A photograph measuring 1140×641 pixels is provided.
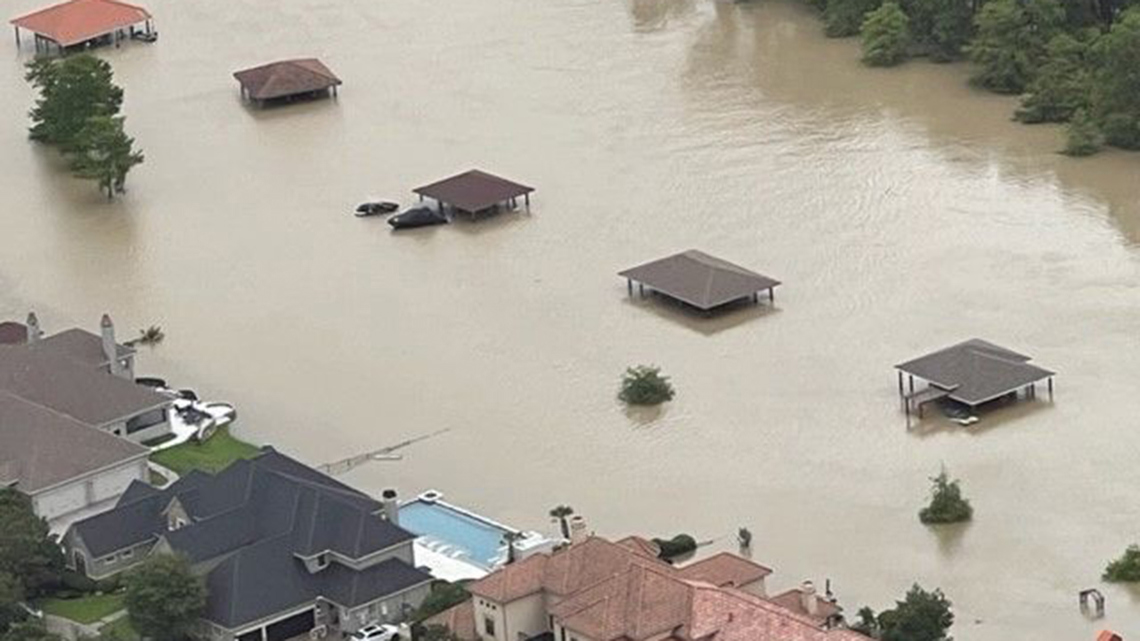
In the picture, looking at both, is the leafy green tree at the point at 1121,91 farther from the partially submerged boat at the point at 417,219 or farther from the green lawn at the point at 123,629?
the green lawn at the point at 123,629

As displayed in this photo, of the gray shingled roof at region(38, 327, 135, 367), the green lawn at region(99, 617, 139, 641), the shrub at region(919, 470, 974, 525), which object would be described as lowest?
the shrub at region(919, 470, 974, 525)

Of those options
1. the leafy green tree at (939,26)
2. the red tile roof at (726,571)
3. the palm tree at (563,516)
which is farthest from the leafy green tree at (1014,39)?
the red tile roof at (726,571)

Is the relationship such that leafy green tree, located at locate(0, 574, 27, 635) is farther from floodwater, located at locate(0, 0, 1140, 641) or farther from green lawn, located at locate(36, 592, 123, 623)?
floodwater, located at locate(0, 0, 1140, 641)

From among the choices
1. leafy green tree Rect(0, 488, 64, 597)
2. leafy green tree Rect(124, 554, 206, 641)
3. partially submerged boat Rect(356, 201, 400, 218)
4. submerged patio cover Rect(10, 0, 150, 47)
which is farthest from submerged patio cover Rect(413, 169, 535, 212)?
leafy green tree Rect(124, 554, 206, 641)

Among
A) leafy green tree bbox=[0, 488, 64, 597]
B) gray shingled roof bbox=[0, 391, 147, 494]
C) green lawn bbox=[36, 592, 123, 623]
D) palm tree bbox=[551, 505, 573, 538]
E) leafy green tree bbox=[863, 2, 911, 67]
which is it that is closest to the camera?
green lawn bbox=[36, 592, 123, 623]

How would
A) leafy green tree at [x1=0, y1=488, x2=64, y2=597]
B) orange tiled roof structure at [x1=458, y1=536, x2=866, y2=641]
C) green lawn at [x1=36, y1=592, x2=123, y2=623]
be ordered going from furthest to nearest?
leafy green tree at [x1=0, y1=488, x2=64, y2=597] < green lawn at [x1=36, y1=592, x2=123, y2=623] < orange tiled roof structure at [x1=458, y1=536, x2=866, y2=641]

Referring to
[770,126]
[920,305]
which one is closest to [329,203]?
[770,126]

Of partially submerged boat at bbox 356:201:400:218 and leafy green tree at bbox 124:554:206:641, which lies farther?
partially submerged boat at bbox 356:201:400:218

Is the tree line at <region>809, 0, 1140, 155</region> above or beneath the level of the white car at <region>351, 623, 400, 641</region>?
above

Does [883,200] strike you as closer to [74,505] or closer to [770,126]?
[770,126]
